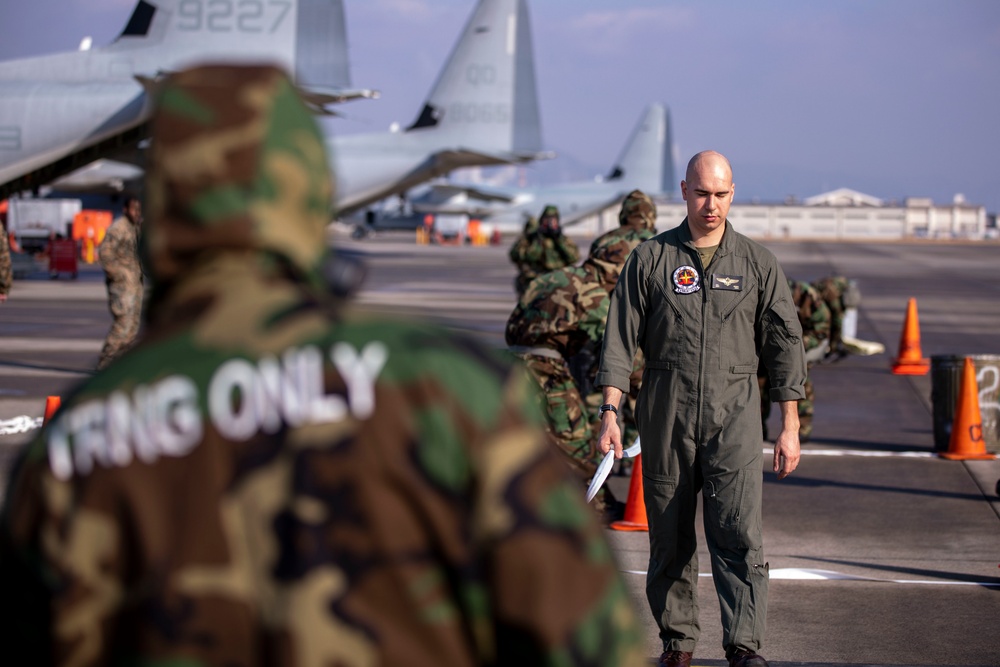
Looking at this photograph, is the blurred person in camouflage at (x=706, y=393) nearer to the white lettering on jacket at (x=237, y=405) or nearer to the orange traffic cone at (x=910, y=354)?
the white lettering on jacket at (x=237, y=405)

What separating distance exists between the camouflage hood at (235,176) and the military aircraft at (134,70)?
24543 millimetres

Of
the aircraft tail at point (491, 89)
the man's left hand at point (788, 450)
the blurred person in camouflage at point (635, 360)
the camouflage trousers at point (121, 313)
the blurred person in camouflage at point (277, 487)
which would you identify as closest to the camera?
the blurred person in camouflage at point (277, 487)

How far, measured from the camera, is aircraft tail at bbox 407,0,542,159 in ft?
139

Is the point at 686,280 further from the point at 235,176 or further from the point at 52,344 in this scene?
the point at 52,344

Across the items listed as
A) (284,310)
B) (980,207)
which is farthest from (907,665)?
(980,207)

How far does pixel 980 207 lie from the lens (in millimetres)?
155125

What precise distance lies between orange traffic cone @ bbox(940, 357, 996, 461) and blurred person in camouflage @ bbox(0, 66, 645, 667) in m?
8.98

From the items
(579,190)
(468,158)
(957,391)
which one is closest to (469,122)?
(468,158)

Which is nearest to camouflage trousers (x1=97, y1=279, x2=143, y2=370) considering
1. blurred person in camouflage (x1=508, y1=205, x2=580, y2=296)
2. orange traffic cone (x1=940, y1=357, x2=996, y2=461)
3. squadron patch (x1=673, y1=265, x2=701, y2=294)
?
blurred person in camouflage (x1=508, y1=205, x2=580, y2=296)

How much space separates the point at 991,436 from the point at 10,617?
32.2ft

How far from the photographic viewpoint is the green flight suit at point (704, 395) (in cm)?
466

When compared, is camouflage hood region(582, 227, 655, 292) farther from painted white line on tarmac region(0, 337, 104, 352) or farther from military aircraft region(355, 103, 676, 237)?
military aircraft region(355, 103, 676, 237)

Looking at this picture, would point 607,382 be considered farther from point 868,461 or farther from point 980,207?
point 980,207

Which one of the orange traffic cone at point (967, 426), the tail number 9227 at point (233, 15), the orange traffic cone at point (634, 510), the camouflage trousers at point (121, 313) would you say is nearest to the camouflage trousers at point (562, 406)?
the orange traffic cone at point (634, 510)
